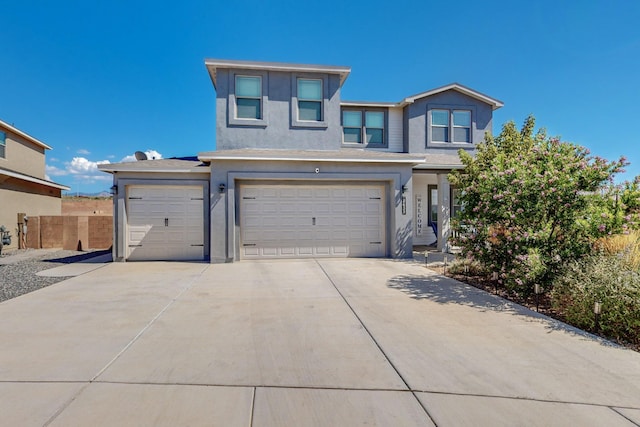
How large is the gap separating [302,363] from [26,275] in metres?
8.52

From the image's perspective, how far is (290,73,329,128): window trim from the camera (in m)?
11.1

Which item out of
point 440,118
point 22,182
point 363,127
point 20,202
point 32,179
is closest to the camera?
point 363,127

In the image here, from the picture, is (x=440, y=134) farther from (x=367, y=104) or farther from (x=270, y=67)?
(x=270, y=67)

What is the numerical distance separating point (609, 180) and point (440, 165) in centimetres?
582

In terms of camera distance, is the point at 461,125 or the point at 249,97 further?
the point at 461,125

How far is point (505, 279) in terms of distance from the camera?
6.06 meters

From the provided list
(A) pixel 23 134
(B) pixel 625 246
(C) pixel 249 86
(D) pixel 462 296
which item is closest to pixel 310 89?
(C) pixel 249 86

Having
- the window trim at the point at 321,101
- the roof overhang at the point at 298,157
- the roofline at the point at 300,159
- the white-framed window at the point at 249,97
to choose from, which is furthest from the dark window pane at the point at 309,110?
the roofline at the point at 300,159

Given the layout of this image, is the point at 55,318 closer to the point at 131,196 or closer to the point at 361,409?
the point at 361,409

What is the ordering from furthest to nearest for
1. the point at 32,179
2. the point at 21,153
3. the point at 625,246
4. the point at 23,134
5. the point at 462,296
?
the point at 21,153
the point at 23,134
the point at 32,179
the point at 462,296
the point at 625,246

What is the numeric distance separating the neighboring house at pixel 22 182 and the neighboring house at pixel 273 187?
7.96 meters

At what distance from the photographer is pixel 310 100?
37.2 ft

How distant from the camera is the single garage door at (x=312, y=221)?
1002 cm

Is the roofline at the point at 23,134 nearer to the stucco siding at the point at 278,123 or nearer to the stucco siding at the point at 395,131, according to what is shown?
the stucco siding at the point at 278,123
